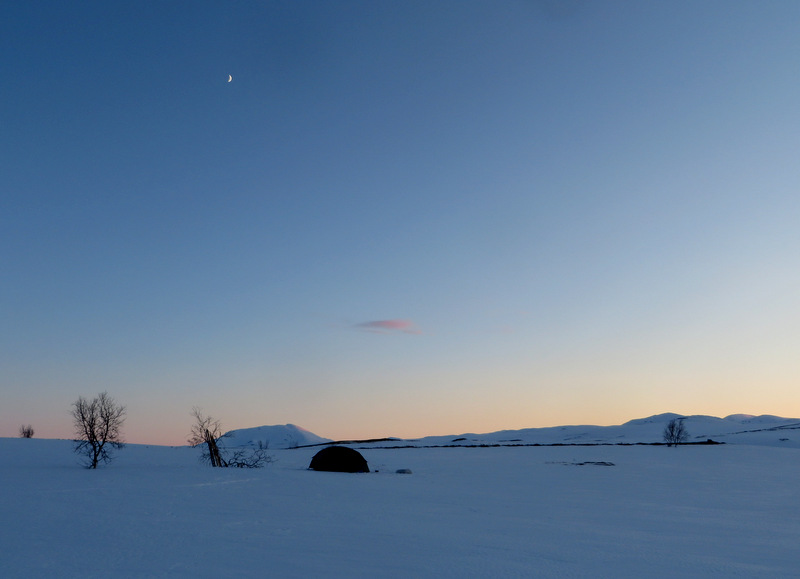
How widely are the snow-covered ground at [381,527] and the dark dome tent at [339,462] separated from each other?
18.3 ft

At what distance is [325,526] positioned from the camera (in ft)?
37.4

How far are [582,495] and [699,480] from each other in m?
9.47

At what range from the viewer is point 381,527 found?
11.5 m

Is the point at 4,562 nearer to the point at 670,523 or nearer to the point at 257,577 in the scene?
the point at 257,577

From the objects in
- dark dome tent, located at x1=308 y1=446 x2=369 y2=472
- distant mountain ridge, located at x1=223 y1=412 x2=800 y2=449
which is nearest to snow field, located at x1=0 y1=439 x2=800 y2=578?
dark dome tent, located at x1=308 y1=446 x2=369 y2=472

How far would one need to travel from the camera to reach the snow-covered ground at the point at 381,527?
8.28 metres

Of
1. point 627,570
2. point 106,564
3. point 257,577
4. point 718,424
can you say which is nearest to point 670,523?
point 627,570

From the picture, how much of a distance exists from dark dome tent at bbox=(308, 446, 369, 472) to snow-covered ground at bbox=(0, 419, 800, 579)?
5.57 m

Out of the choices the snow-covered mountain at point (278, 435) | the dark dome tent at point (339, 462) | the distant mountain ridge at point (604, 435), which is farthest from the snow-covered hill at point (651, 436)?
the dark dome tent at point (339, 462)

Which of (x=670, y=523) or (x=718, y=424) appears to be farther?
(x=718, y=424)

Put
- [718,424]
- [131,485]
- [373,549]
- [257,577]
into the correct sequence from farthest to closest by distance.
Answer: [718,424]
[131,485]
[373,549]
[257,577]

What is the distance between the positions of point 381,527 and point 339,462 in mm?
17225

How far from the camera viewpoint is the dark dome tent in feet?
91.4

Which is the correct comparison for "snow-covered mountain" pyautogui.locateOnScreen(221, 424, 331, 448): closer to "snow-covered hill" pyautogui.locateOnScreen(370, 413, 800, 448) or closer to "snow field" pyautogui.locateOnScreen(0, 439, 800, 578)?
"snow-covered hill" pyautogui.locateOnScreen(370, 413, 800, 448)
